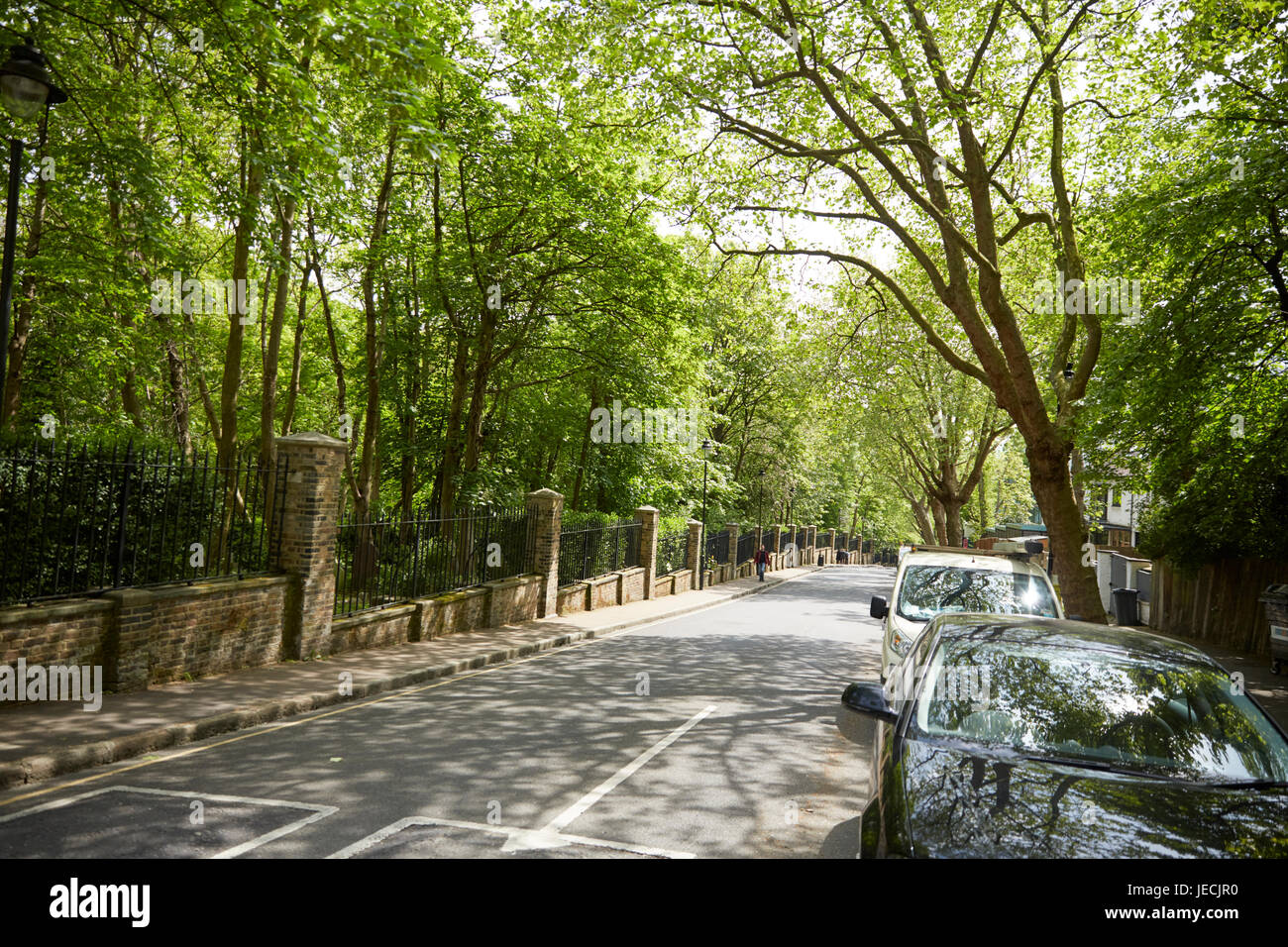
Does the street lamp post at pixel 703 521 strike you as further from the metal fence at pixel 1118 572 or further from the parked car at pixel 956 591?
the parked car at pixel 956 591

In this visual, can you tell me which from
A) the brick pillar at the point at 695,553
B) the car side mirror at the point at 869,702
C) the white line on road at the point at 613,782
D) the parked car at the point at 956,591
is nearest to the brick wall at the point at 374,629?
the white line on road at the point at 613,782

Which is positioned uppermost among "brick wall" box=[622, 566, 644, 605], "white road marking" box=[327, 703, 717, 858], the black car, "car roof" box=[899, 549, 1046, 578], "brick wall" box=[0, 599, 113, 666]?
"car roof" box=[899, 549, 1046, 578]

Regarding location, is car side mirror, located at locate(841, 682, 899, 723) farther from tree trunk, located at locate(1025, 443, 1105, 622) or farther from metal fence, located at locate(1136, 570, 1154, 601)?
metal fence, located at locate(1136, 570, 1154, 601)

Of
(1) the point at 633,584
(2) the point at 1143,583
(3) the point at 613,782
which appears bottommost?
(1) the point at 633,584

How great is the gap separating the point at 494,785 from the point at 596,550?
49.1 ft

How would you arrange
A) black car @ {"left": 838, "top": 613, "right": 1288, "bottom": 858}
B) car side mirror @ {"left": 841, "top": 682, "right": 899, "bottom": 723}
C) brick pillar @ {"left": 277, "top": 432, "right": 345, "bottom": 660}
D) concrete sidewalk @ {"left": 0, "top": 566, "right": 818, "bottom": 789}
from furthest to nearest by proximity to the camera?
brick pillar @ {"left": 277, "top": 432, "right": 345, "bottom": 660}, concrete sidewalk @ {"left": 0, "top": 566, "right": 818, "bottom": 789}, car side mirror @ {"left": 841, "top": 682, "right": 899, "bottom": 723}, black car @ {"left": 838, "top": 613, "right": 1288, "bottom": 858}

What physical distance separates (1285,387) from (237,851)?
48.6 ft

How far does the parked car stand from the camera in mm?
8188

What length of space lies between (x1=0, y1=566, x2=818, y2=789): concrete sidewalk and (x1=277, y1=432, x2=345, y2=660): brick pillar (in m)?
0.39

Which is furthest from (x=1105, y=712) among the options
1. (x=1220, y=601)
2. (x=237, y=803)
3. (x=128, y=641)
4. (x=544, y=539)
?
(x=1220, y=601)

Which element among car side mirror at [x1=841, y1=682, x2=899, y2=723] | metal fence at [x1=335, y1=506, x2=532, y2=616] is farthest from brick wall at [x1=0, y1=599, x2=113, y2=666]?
car side mirror at [x1=841, y1=682, x2=899, y2=723]

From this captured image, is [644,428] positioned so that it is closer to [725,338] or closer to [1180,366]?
[725,338]

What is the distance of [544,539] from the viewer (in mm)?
17469

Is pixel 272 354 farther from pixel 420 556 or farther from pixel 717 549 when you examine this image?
pixel 717 549
